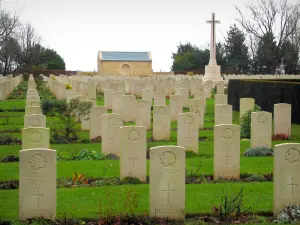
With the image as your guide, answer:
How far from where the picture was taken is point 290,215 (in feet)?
28.8

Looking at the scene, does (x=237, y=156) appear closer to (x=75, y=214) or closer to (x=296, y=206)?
(x=296, y=206)

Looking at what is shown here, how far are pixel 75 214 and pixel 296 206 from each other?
3.12 meters

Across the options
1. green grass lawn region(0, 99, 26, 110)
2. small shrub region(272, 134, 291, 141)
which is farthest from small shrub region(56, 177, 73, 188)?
green grass lawn region(0, 99, 26, 110)

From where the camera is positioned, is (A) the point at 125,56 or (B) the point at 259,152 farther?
(A) the point at 125,56

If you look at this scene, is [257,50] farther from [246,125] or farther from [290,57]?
[246,125]

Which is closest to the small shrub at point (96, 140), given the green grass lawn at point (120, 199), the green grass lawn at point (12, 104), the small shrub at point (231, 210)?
the green grass lawn at point (120, 199)

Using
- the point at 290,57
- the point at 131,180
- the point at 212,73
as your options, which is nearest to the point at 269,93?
the point at 131,180

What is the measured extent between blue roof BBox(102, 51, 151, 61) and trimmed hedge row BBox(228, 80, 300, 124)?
44112 mm

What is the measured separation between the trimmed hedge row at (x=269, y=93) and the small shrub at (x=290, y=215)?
1233cm

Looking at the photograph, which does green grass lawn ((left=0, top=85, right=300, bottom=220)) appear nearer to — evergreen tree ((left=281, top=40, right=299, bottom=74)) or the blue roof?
evergreen tree ((left=281, top=40, right=299, bottom=74))

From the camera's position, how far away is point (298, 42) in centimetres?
5362

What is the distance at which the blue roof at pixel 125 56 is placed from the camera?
238 feet

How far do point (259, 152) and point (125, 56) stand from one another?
6006cm

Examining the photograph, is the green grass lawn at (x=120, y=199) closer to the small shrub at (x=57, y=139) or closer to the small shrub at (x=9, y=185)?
the small shrub at (x=9, y=185)
